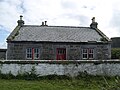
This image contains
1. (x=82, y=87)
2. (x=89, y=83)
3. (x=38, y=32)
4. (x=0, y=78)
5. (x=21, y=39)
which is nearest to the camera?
(x=82, y=87)

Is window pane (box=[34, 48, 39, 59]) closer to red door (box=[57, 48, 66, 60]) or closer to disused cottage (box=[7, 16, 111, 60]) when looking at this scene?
→ disused cottage (box=[7, 16, 111, 60])

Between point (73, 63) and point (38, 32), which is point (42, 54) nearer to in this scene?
point (38, 32)

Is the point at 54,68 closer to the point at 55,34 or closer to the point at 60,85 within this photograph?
the point at 60,85

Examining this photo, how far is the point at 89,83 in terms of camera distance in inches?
642

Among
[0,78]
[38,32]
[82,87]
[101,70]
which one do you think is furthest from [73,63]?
[38,32]

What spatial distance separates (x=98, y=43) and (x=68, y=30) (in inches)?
214

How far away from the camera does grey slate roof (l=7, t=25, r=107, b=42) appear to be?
2888 cm

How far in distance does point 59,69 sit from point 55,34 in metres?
12.5

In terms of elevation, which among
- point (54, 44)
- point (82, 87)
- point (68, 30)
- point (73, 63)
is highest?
point (68, 30)

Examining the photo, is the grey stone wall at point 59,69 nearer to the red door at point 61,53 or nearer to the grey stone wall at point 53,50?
the grey stone wall at point 53,50

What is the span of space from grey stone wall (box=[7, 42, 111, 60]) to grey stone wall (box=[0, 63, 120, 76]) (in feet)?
31.0

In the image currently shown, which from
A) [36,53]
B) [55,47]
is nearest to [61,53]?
[55,47]

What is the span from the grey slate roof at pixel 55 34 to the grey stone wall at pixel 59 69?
380 inches

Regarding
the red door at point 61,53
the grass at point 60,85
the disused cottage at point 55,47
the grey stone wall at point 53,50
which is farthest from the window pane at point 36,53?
the grass at point 60,85
